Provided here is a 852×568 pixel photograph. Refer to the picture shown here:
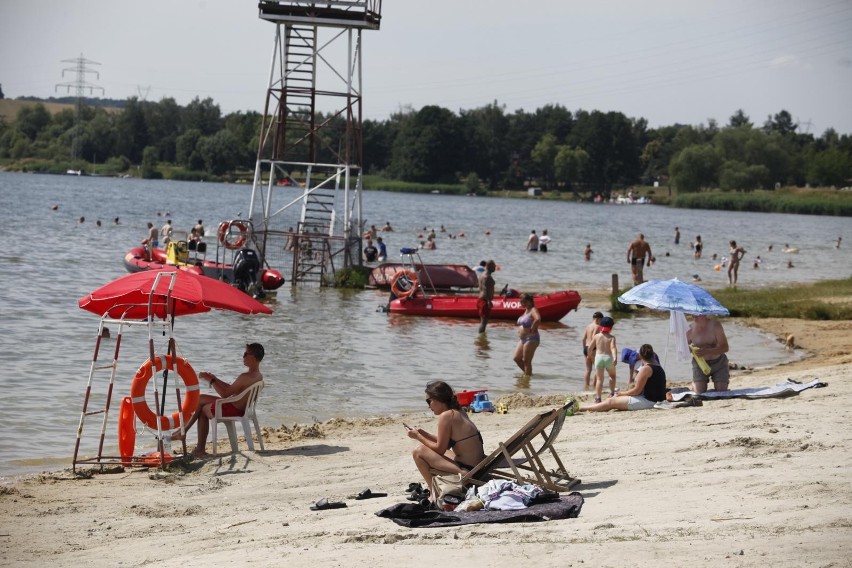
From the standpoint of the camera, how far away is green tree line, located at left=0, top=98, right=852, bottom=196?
138500mm

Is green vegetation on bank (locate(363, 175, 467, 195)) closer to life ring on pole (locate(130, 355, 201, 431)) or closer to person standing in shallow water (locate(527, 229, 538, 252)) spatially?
person standing in shallow water (locate(527, 229, 538, 252))

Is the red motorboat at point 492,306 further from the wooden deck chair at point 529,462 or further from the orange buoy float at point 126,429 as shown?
the wooden deck chair at point 529,462

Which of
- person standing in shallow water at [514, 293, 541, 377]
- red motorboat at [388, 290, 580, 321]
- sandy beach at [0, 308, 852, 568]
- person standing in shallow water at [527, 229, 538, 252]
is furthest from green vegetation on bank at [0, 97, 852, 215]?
sandy beach at [0, 308, 852, 568]

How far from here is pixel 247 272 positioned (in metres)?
29.2

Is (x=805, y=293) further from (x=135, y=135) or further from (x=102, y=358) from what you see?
(x=135, y=135)

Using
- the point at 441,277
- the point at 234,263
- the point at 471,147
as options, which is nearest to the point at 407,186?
the point at 471,147

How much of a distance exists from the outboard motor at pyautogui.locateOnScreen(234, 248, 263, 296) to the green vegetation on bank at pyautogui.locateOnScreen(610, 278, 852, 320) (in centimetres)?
942

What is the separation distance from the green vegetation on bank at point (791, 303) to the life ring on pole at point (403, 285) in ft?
16.6

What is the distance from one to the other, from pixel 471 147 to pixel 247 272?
13128 cm

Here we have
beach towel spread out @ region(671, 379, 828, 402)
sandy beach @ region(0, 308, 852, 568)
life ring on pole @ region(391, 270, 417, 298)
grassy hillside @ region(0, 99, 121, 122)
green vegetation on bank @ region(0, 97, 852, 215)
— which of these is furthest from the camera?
grassy hillside @ region(0, 99, 121, 122)

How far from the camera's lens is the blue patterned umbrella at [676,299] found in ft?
45.3

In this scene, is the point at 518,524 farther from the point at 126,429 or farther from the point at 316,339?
the point at 316,339

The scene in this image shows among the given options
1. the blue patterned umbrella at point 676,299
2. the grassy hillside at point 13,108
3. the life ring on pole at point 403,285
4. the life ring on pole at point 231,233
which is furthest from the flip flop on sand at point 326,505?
the grassy hillside at point 13,108

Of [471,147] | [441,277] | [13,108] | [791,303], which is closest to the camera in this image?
[791,303]
